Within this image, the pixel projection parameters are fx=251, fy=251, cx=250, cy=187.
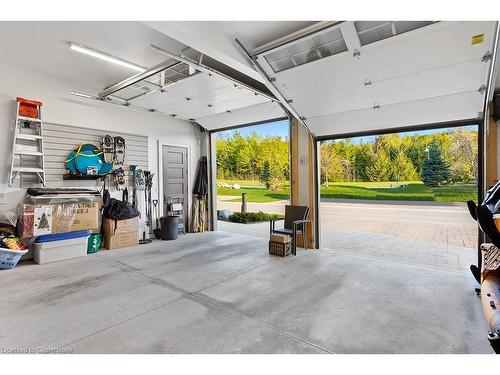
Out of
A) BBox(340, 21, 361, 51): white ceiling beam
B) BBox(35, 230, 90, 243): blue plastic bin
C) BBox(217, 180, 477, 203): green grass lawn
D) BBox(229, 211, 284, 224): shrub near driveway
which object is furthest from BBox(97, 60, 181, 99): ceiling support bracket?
BBox(217, 180, 477, 203): green grass lawn

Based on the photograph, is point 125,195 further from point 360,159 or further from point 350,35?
point 360,159

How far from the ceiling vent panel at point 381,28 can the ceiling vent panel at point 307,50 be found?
0.20 m

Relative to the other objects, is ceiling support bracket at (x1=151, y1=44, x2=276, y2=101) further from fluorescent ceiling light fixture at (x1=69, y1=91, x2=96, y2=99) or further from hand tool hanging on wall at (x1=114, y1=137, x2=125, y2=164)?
hand tool hanging on wall at (x1=114, y1=137, x2=125, y2=164)

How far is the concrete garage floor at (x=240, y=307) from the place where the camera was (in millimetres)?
2023

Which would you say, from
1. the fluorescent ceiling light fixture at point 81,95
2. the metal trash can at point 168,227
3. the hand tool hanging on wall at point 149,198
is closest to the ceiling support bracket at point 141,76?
the fluorescent ceiling light fixture at point 81,95

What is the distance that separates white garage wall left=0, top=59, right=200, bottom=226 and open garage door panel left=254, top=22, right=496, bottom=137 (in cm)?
381

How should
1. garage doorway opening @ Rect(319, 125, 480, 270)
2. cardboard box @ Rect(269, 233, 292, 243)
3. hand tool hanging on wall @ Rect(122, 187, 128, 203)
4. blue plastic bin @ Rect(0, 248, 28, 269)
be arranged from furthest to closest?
garage doorway opening @ Rect(319, 125, 480, 270), hand tool hanging on wall @ Rect(122, 187, 128, 203), cardboard box @ Rect(269, 233, 292, 243), blue plastic bin @ Rect(0, 248, 28, 269)

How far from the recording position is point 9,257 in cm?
385

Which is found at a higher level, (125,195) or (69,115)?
(69,115)

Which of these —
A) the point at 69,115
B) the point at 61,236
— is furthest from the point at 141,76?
the point at 61,236

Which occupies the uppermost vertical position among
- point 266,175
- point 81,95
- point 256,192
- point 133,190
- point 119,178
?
point 81,95

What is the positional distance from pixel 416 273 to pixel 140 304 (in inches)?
147

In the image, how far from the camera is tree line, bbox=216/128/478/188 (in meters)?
16.7

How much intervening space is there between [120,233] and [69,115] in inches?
100
